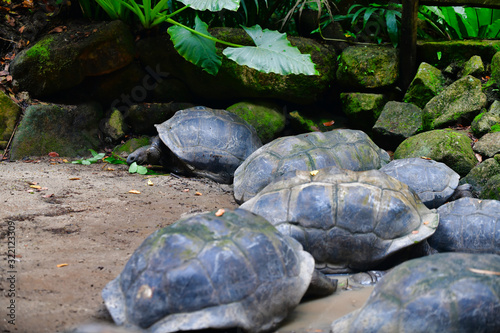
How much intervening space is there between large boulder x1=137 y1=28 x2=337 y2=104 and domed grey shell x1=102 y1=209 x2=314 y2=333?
4459 millimetres

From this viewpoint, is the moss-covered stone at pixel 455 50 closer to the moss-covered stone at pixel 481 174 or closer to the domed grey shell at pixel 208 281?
the moss-covered stone at pixel 481 174

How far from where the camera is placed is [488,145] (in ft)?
17.0

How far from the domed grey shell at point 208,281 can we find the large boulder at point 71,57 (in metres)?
4.75

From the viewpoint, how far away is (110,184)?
203 inches

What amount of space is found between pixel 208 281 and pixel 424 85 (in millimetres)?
5020

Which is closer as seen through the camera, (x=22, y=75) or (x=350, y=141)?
(x=350, y=141)

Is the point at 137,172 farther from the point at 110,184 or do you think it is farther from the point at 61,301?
the point at 61,301

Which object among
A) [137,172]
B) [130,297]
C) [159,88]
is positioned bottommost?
[137,172]

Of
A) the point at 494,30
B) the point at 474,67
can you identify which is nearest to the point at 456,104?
the point at 474,67

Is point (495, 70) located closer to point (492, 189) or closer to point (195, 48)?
point (492, 189)

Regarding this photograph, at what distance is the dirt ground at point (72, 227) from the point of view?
100 inches

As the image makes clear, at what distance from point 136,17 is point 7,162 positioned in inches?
113

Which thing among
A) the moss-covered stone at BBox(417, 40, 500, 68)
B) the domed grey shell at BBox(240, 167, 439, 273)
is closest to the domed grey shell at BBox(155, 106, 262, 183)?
the domed grey shell at BBox(240, 167, 439, 273)

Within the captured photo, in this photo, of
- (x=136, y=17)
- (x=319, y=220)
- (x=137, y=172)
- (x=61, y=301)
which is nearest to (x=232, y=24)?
(x=136, y=17)
